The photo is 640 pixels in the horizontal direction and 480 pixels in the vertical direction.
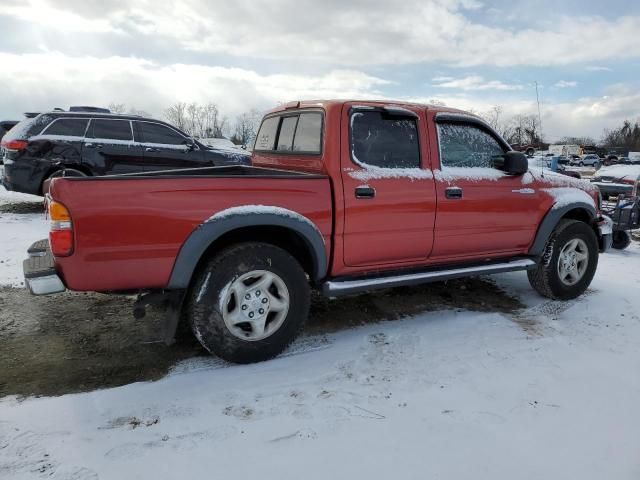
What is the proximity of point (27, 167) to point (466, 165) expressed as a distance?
6977mm

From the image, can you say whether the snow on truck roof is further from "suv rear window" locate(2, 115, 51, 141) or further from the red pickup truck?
"suv rear window" locate(2, 115, 51, 141)

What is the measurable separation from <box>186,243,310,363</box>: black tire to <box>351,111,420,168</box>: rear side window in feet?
3.42

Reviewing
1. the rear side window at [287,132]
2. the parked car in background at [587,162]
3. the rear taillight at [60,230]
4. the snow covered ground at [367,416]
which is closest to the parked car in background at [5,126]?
the rear side window at [287,132]

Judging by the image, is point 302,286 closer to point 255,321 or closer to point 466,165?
point 255,321

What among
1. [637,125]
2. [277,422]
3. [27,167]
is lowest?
[277,422]

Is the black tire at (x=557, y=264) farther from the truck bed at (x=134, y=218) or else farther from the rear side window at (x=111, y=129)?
the rear side window at (x=111, y=129)

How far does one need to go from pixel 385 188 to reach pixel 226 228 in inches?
51.0

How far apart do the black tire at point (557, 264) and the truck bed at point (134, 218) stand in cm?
310

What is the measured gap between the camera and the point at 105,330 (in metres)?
3.75

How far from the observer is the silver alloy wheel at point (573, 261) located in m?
4.77

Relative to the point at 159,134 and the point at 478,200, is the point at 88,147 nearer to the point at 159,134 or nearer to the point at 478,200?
the point at 159,134

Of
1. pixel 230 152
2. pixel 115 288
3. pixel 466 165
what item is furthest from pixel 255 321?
pixel 230 152

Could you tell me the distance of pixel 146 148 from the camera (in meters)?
8.56

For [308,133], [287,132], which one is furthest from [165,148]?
[308,133]
